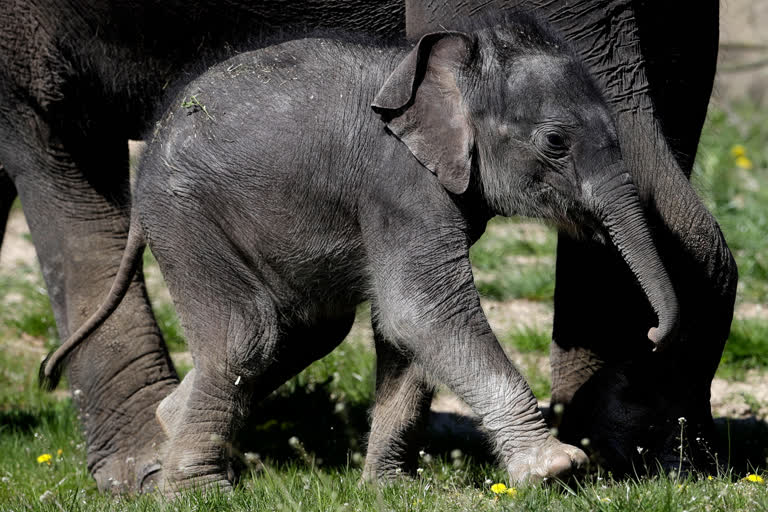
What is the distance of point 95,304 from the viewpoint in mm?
5160

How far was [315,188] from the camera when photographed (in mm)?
4156

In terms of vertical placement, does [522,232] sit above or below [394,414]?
above

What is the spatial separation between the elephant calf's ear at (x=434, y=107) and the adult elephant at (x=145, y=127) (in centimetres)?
33

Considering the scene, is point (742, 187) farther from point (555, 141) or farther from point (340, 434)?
point (555, 141)

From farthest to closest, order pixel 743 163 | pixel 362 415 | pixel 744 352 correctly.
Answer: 1. pixel 743 163
2. pixel 744 352
3. pixel 362 415

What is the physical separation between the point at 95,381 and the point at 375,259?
1.62 meters

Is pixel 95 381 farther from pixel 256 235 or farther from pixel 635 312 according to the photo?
pixel 635 312

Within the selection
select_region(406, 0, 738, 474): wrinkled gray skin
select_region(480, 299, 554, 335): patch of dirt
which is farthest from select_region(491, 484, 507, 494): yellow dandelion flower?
select_region(480, 299, 554, 335): patch of dirt

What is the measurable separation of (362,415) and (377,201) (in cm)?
179

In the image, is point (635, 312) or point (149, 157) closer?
point (149, 157)

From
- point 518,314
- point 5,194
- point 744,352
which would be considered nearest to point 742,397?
point 744,352

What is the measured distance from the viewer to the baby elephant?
3.96 m

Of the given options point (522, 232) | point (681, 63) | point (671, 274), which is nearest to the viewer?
point (671, 274)

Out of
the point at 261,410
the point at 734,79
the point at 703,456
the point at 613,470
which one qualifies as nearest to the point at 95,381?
the point at 261,410
